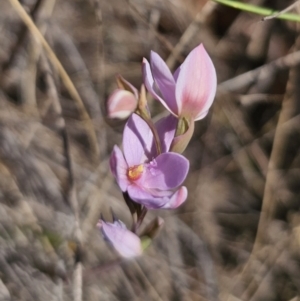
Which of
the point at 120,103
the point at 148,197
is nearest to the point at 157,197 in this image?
the point at 148,197

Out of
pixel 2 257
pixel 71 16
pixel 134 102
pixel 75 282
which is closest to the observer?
pixel 134 102

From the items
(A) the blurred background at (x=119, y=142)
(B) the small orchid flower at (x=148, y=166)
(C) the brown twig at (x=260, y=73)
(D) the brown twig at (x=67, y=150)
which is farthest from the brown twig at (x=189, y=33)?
(B) the small orchid flower at (x=148, y=166)

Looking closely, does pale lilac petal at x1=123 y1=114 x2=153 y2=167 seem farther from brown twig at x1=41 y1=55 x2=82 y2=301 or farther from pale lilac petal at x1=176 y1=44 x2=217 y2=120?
brown twig at x1=41 y1=55 x2=82 y2=301

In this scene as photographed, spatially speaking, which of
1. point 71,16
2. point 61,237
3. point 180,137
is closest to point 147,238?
point 180,137

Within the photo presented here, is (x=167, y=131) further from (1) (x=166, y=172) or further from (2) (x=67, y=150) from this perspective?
(2) (x=67, y=150)

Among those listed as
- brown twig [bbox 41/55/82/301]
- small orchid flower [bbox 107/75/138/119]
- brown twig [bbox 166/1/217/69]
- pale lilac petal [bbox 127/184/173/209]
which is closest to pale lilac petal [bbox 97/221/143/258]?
pale lilac petal [bbox 127/184/173/209]

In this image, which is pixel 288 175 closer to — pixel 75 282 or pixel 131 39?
pixel 131 39

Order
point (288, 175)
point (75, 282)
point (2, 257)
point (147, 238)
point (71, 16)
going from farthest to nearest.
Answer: point (288, 175), point (71, 16), point (2, 257), point (75, 282), point (147, 238)
